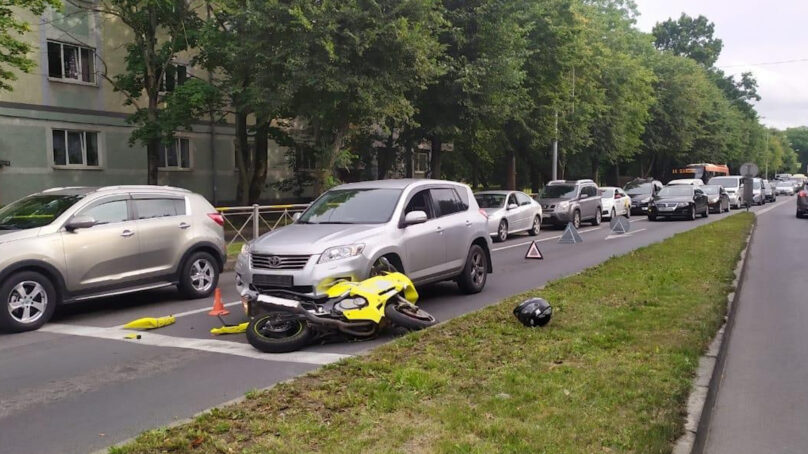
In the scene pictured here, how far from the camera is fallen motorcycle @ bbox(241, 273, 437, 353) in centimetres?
688

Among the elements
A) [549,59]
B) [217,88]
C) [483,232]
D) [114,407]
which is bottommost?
[114,407]

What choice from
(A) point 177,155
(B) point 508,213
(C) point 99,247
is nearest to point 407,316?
(C) point 99,247

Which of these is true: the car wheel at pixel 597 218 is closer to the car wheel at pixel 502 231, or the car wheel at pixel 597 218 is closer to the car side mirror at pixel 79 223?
the car wheel at pixel 502 231

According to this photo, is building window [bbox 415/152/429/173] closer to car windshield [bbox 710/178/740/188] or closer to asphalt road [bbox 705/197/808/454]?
car windshield [bbox 710/178/740/188]

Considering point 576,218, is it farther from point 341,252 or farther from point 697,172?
point 697,172

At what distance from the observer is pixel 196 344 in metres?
7.23

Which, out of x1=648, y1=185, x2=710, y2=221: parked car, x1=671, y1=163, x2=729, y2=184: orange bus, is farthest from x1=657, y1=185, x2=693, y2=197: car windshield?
x1=671, y1=163, x2=729, y2=184: orange bus

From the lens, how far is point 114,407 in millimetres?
5168

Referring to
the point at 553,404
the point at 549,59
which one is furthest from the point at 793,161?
the point at 553,404

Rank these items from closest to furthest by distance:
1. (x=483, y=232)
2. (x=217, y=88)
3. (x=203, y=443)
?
(x=203, y=443) → (x=483, y=232) → (x=217, y=88)

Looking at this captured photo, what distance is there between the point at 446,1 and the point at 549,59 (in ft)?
23.0

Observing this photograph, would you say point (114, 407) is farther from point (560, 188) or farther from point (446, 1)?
point (560, 188)

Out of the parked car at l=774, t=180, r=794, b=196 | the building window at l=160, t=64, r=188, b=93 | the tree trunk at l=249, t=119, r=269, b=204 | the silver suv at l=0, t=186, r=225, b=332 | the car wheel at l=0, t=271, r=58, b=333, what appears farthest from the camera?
the parked car at l=774, t=180, r=794, b=196

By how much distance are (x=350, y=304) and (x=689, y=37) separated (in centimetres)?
8878
